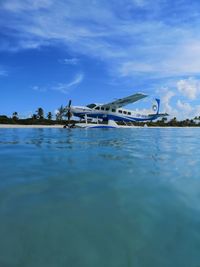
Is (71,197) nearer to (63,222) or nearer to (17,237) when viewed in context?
(63,222)

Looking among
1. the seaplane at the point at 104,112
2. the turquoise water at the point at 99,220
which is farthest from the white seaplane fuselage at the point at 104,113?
the turquoise water at the point at 99,220

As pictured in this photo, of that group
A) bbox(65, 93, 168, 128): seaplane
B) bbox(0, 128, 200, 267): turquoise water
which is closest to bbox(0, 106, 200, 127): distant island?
bbox(65, 93, 168, 128): seaplane

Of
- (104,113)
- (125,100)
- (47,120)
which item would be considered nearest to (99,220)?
(125,100)

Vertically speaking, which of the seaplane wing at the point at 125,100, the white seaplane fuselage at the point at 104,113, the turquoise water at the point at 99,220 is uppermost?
the seaplane wing at the point at 125,100

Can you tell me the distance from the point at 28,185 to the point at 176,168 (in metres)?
2.95

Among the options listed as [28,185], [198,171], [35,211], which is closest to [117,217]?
[35,211]

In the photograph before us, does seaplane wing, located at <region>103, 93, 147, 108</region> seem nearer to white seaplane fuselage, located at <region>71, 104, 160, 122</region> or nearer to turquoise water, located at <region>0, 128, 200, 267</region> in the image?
white seaplane fuselage, located at <region>71, 104, 160, 122</region>

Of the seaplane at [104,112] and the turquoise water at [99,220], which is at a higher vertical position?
the seaplane at [104,112]

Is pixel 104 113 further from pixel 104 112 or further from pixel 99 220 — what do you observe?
pixel 99 220

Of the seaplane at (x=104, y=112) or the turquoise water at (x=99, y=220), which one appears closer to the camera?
the turquoise water at (x=99, y=220)

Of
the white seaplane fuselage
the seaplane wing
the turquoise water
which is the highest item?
the seaplane wing

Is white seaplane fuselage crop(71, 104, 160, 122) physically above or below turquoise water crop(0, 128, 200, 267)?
above

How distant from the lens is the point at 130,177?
15.6 feet

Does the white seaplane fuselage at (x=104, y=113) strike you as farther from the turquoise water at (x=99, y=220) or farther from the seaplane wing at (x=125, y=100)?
the turquoise water at (x=99, y=220)
